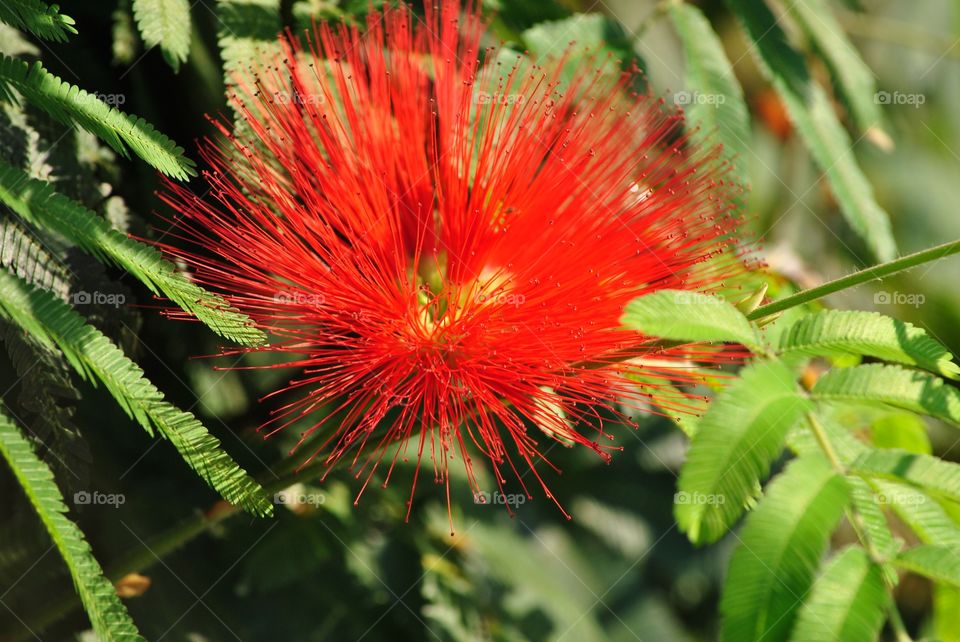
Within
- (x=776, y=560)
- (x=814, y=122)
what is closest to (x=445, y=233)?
(x=776, y=560)

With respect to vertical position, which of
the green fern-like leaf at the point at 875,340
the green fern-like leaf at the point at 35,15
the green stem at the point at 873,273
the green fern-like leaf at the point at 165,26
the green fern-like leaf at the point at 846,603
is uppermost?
the green fern-like leaf at the point at 165,26

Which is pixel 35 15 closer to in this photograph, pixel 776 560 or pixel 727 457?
pixel 727 457

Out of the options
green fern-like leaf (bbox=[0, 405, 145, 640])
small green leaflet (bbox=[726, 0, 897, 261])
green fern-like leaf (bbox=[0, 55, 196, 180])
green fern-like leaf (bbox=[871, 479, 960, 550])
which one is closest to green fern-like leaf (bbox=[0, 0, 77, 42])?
green fern-like leaf (bbox=[0, 55, 196, 180])

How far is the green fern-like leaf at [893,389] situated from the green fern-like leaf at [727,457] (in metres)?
0.15

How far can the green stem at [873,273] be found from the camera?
1076 millimetres

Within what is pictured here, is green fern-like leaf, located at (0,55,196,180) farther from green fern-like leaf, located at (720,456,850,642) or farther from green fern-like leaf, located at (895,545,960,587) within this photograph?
green fern-like leaf, located at (895,545,960,587)

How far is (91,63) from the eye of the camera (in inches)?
65.7

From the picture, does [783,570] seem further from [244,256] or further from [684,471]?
[244,256]

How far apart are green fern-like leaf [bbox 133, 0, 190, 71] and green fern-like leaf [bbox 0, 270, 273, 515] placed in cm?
51

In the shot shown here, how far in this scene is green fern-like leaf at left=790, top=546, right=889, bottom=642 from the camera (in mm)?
941

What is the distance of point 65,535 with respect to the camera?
3.54 ft

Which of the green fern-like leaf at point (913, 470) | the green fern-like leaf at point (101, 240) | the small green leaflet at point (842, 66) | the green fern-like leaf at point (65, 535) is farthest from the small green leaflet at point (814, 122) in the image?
the green fern-like leaf at point (65, 535)

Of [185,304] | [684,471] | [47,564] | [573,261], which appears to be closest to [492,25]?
[573,261]

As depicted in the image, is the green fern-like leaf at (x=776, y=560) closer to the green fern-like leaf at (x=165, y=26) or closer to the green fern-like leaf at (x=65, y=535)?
the green fern-like leaf at (x=65, y=535)
